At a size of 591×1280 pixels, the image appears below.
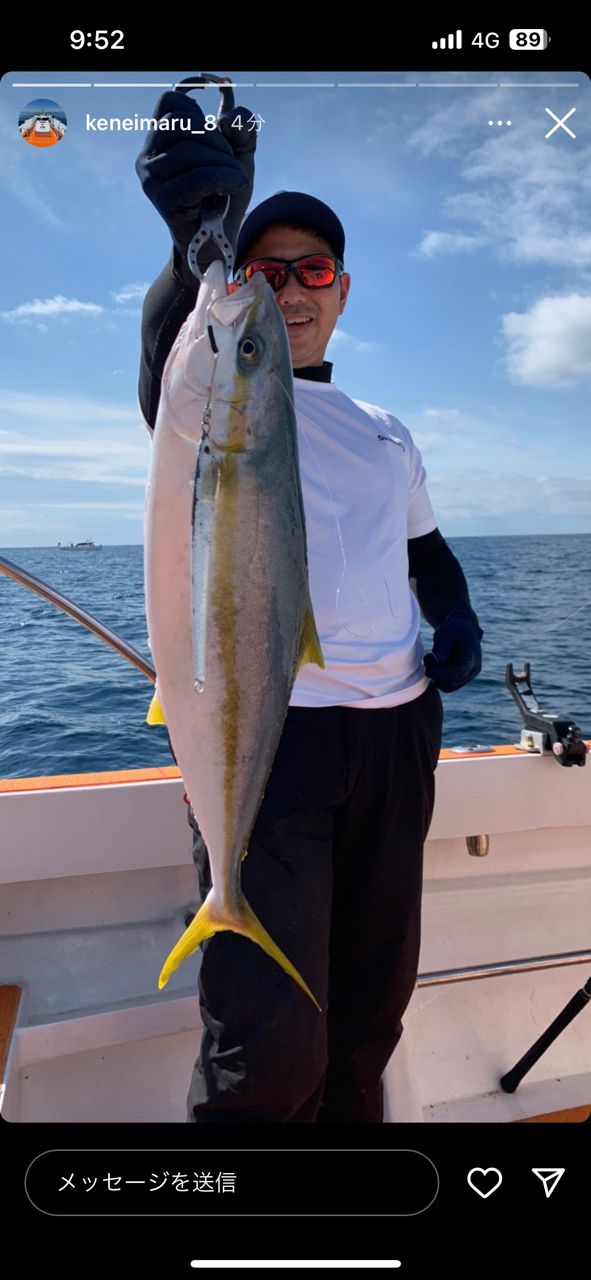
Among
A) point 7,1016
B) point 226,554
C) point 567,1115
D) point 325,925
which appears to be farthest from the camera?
point 567,1115

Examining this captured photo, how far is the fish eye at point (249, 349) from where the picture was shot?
141cm

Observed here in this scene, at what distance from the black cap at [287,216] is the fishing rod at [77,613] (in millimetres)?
1171

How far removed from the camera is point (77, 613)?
8.79ft

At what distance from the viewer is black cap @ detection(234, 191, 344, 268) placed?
6.68ft

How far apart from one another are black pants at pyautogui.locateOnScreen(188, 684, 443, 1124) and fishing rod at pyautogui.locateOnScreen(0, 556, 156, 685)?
88 cm

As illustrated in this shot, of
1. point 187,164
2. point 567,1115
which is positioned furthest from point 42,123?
point 567,1115

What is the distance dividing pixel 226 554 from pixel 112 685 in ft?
23.2

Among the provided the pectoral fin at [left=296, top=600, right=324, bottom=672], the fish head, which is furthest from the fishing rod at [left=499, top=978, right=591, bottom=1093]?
the fish head

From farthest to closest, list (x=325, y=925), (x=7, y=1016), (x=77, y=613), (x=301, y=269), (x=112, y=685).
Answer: (x=112, y=685)
(x=77, y=613)
(x=7, y=1016)
(x=301, y=269)
(x=325, y=925)
